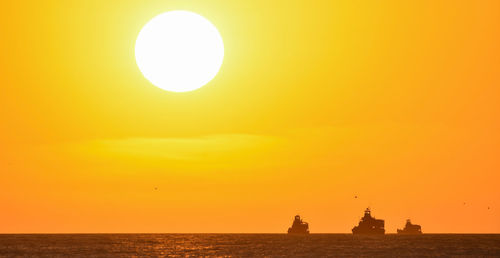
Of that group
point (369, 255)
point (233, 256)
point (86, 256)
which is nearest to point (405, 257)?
point (369, 255)

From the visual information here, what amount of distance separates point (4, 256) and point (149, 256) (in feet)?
73.1

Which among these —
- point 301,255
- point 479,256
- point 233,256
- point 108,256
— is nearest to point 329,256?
point 301,255

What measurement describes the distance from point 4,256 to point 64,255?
944 centimetres

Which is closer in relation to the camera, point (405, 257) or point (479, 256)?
point (405, 257)

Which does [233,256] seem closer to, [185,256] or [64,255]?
[185,256]

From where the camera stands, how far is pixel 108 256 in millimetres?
139125

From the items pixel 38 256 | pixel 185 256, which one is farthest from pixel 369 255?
pixel 38 256

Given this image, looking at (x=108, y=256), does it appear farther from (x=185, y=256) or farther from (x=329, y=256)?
(x=329, y=256)

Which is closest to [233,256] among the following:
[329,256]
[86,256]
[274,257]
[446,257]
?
[274,257]

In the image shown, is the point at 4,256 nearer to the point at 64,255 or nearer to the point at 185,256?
the point at 64,255

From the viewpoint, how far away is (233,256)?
136 meters

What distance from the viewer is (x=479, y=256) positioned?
14325 cm

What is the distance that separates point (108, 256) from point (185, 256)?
12111mm

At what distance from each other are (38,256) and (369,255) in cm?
5174
